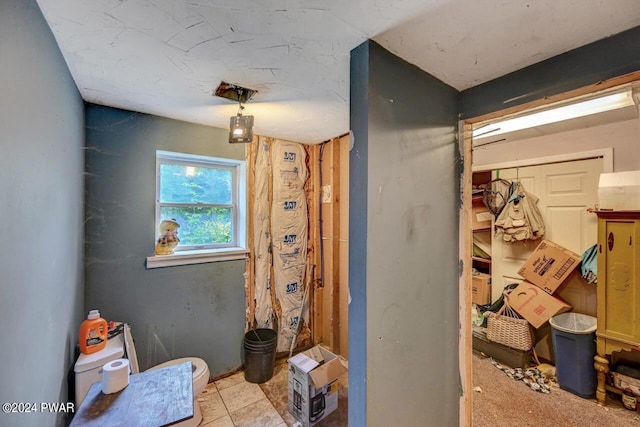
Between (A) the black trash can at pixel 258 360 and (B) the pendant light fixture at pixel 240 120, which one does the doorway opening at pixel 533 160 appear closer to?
(B) the pendant light fixture at pixel 240 120

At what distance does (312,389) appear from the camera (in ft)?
6.12

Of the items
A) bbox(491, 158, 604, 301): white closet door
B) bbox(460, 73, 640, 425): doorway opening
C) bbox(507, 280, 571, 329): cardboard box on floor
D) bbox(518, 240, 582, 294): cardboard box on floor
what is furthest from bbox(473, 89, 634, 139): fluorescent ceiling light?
bbox(507, 280, 571, 329): cardboard box on floor

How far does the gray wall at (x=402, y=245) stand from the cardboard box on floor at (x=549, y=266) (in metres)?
1.64

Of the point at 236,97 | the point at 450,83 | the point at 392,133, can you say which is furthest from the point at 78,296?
the point at 450,83

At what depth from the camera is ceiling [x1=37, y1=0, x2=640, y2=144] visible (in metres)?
0.96

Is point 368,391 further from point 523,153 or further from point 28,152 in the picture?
point 523,153

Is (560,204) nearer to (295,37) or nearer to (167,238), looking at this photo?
(295,37)

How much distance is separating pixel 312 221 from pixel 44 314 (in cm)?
221

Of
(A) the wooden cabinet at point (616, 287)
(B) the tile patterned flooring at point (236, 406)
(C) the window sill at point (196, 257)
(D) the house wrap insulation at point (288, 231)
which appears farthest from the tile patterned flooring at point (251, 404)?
(A) the wooden cabinet at point (616, 287)

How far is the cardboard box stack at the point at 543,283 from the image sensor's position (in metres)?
2.44

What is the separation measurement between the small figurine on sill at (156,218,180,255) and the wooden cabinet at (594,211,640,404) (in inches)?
136

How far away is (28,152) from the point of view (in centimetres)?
92

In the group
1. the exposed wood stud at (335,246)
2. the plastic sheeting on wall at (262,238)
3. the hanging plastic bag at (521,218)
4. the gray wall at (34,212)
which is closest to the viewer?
the gray wall at (34,212)

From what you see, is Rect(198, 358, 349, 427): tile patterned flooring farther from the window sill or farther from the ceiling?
the ceiling
